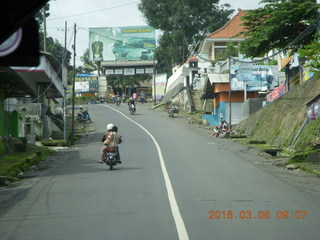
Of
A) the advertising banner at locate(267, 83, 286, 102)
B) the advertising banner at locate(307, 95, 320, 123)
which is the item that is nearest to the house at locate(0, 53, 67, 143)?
the advertising banner at locate(307, 95, 320, 123)

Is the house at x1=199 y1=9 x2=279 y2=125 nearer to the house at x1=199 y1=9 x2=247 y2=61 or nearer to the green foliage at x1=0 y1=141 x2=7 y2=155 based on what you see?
the house at x1=199 y1=9 x2=247 y2=61

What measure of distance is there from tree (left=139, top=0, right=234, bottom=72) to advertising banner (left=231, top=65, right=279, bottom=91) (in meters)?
28.4

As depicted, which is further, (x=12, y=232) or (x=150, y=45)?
(x=150, y=45)

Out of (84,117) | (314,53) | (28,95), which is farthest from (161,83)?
(314,53)

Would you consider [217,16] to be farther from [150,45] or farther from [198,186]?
[198,186]

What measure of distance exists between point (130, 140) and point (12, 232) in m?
23.3

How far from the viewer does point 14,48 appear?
349 cm

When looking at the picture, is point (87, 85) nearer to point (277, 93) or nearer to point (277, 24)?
point (277, 93)

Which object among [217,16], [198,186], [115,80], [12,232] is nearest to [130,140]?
[198,186]

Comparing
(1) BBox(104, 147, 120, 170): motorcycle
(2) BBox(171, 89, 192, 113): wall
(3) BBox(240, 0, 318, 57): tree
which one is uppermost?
(3) BBox(240, 0, 318, 57): tree

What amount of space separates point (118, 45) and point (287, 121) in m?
55.9

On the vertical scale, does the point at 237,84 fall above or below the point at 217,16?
below
